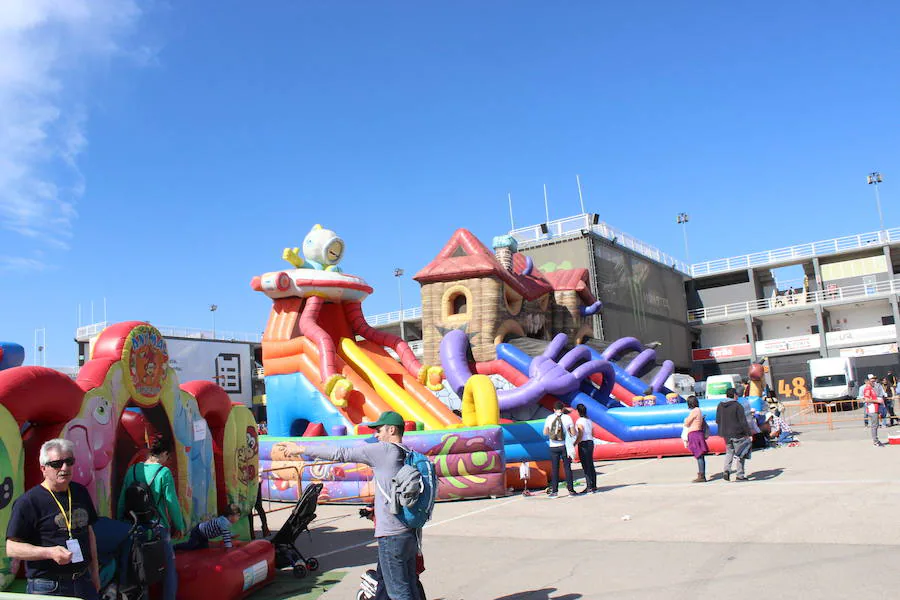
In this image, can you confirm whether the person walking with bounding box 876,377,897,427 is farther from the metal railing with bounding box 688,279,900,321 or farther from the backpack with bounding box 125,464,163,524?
the backpack with bounding box 125,464,163,524

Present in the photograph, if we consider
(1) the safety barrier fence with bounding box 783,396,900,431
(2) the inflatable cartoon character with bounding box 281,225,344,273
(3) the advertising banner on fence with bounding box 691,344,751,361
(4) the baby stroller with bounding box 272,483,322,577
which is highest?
(2) the inflatable cartoon character with bounding box 281,225,344,273

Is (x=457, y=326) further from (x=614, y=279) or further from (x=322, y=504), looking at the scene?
(x=614, y=279)

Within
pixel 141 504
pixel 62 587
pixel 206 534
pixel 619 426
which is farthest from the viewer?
pixel 619 426

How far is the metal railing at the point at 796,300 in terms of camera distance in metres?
34.0

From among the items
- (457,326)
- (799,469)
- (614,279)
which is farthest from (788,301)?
(799,469)

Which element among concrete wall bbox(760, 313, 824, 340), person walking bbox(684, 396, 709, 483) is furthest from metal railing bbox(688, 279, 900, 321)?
person walking bbox(684, 396, 709, 483)

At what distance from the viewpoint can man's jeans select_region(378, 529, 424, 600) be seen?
3918 millimetres

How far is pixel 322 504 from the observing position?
414 inches

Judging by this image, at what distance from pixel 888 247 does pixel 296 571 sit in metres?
36.8

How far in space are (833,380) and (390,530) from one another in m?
28.7

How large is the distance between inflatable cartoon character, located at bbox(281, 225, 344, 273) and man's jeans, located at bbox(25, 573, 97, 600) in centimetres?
1152

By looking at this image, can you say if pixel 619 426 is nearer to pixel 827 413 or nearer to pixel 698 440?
pixel 698 440

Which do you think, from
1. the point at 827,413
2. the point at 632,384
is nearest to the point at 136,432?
the point at 632,384

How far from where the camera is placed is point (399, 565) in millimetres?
3920
